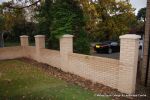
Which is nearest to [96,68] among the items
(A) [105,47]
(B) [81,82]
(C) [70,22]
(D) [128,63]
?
(B) [81,82]

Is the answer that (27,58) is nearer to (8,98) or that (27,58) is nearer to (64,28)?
(64,28)

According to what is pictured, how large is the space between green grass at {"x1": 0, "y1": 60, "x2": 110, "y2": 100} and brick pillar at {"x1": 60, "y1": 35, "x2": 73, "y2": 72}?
3.93 ft

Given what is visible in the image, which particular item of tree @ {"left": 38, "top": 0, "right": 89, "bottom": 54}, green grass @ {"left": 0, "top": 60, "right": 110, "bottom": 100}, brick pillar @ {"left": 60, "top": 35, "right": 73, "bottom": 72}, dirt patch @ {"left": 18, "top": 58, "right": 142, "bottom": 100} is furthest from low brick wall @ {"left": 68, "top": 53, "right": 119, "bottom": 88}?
tree @ {"left": 38, "top": 0, "right": 89, "bottom": 54}

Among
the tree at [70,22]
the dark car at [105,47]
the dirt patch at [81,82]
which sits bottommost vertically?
the dirt patch at [81,82]

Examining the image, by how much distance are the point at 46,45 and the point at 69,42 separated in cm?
437

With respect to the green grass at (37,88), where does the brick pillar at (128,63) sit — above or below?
above

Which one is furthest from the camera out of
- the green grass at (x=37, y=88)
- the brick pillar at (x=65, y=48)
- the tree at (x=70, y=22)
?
the tree at (x=70, y=22)

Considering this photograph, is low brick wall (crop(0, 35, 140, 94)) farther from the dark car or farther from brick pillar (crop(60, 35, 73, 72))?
the dark car

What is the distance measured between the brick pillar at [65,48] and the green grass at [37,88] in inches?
47.1

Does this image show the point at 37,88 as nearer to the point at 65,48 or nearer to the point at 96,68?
the point at 96,68

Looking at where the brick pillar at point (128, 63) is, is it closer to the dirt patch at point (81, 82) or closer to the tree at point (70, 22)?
the dirt patch at point (81, 82)

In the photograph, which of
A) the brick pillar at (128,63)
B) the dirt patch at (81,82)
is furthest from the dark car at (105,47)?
the brick pillar at (128,63)

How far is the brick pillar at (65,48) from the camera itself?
37.1ft

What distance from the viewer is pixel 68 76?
1069 cm
